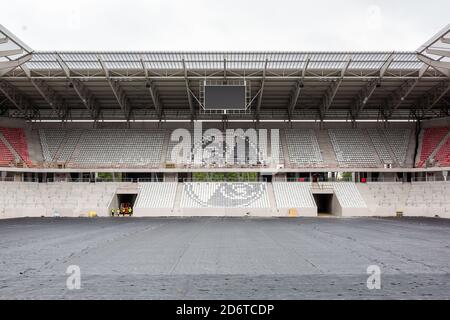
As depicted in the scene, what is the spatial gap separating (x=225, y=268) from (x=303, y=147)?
41.1 meters

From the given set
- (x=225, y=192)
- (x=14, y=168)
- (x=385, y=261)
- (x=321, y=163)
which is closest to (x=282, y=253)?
(x=385, y=261)

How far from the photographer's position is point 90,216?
42156 millimetres

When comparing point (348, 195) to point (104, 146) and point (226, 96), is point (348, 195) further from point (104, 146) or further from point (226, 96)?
point (104, 146)

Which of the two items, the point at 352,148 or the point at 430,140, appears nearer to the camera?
the point at 430,140

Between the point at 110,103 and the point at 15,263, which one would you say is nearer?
the point at 15,263

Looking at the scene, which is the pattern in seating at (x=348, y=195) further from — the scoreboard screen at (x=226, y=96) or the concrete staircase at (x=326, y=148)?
the scoreboard screen at (x=226, y=96)

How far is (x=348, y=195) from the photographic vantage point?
45.2m

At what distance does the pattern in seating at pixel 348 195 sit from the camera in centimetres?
→ 4375

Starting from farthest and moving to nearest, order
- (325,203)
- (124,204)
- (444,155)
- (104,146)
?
(104,146)
(325,203)
(124,204)
(444,155)

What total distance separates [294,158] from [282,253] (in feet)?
116

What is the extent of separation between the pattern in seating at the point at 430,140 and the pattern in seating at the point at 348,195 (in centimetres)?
901

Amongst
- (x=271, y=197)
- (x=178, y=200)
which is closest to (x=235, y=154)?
(x=271, y=197)

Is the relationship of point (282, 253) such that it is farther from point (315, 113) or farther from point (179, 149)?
point (315, 113)

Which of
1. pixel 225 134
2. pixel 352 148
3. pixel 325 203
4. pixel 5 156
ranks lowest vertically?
pixel 325 203
